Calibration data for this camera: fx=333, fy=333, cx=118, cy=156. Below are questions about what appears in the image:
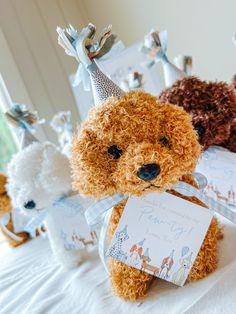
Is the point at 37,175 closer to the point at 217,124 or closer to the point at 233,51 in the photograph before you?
the point at 217,124

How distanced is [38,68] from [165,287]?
0.88 metres

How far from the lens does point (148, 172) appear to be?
402mm

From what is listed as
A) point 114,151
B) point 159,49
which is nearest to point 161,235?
point 114,151

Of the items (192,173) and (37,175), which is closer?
(192,173)

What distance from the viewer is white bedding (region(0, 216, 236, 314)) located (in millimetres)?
429

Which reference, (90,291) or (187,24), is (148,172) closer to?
(90,291)

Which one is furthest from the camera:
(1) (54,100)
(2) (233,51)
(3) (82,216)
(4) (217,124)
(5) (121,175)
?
(1) (54,100)

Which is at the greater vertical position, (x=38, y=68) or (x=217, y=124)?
(x=38, y=68)

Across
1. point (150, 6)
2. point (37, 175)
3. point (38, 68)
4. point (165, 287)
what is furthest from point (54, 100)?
point (165, 287)

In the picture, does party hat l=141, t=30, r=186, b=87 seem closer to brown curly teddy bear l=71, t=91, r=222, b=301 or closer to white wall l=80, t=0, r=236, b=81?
brown curly teddy bear l=71, t=91, r=222, b=301

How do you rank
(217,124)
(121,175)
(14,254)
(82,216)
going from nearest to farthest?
(121,175)
(217,124)
(82,216)
(14,254)

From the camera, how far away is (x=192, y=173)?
50 cm

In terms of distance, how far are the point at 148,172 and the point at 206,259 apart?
0.18m

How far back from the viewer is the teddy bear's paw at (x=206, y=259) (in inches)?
18.8
